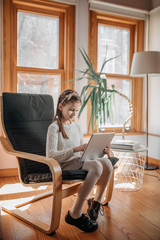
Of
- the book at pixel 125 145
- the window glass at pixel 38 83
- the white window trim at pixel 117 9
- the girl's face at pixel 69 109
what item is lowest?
the book at pixel 125 145

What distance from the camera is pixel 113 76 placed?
332 cm

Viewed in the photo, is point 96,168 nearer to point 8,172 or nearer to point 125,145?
point 125,145

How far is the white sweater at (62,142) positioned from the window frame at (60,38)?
1.09m

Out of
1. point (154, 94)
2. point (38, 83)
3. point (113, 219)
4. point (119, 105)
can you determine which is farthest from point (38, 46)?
point (113, 219)

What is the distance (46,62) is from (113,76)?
3.23 ft

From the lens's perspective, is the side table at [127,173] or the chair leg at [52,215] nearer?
the chair leg at [52,215]

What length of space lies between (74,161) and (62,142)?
6.7 inches

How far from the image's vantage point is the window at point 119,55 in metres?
3.22

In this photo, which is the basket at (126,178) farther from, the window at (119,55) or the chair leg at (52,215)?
the chair leg at (52,215)

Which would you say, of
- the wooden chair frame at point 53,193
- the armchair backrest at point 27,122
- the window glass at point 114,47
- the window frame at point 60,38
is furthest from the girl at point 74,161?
the window glass at point 114,47

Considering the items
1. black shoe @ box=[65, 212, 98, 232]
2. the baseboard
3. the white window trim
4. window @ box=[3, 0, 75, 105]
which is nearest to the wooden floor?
black shoe @ box=[65, 212, 98, 232]

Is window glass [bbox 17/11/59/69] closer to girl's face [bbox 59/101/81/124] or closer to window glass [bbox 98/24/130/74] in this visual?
window glass [bbox 98/24/130/74]

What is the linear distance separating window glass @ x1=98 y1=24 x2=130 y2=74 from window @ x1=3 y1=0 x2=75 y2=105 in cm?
50

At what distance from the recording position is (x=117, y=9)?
3174 mm
